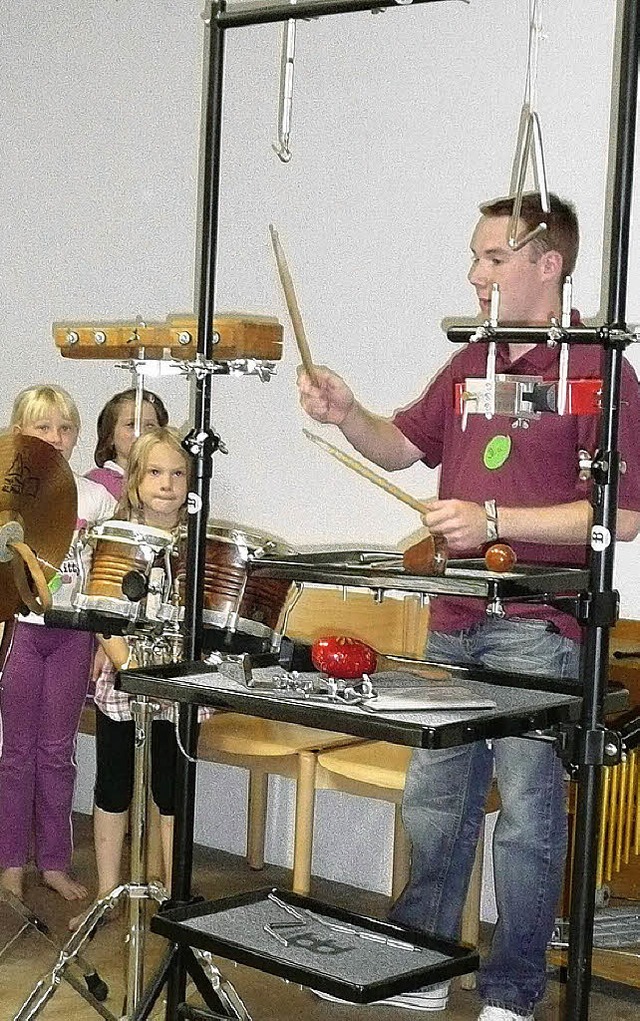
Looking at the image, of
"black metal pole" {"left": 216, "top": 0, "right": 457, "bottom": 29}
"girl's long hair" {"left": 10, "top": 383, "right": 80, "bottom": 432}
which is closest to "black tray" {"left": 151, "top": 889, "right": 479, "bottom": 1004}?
"black metal pole" {"left": 216, "top": 0, "right": 457, "bottom": 29}

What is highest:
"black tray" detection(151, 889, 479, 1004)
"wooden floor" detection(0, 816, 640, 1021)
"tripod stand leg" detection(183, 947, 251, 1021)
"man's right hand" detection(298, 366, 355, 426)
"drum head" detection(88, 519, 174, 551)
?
"man's right hand" detection(298, 366, 355, 426)

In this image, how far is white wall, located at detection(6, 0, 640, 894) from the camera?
3811 mm

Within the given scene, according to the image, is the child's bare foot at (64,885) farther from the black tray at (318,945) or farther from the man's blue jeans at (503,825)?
the black tray at (318,945)

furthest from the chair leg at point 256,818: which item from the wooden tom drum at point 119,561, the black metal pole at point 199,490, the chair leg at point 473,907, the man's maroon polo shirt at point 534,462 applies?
the black metal pole at point 199,490

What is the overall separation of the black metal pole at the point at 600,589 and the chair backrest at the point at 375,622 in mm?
1810

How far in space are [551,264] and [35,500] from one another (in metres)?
1.10

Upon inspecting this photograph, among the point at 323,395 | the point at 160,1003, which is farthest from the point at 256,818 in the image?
the point at 323,395

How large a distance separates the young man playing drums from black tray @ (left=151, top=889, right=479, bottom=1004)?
0.45 metres

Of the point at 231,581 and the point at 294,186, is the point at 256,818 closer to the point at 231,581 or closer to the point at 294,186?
the point at 231,581

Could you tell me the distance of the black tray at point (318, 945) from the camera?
210 cm

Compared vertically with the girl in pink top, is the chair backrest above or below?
below

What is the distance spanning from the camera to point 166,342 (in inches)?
116

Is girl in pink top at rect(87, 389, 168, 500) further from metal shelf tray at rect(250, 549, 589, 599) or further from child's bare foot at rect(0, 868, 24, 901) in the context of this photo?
metal shelf tray at rect(250, 549, 589, 599)

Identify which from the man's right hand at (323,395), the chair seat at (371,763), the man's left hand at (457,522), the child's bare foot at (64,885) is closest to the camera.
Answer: the man's left hand at (457,522)
